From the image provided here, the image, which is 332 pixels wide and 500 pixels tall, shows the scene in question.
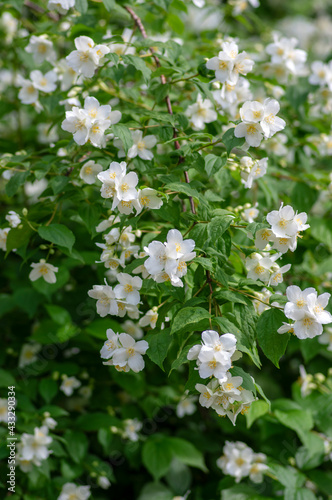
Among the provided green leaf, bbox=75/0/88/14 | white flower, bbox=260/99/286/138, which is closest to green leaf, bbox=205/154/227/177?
white flower, bbox=260/99/286/138

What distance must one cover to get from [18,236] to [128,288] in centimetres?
47

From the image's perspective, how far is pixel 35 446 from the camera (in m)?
1.93

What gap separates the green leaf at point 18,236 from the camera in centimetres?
165

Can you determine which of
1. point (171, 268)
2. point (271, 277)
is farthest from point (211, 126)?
point (171, 268)

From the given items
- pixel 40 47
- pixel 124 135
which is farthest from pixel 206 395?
pixel 40 47

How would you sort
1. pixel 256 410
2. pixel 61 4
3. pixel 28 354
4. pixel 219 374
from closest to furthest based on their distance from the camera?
pixel 219 374 → pixel 61 4 → pixel 256 410 → pixel 28 354

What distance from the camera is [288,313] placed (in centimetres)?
130

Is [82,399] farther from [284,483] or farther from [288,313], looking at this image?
[288,313]

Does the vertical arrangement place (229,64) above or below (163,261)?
above

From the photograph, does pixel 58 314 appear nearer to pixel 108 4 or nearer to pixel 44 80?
pixel 44 80

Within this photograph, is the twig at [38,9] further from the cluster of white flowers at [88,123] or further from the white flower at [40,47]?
the cluster of white flowers at [88,123]

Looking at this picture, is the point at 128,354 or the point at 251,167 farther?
the point at 251,167

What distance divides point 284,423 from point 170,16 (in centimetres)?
182

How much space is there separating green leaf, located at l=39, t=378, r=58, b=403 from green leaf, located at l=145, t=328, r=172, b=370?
94 centimetres
